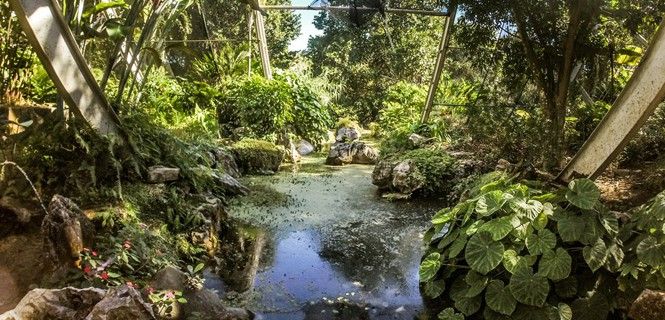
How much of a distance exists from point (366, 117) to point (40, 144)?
13.1m

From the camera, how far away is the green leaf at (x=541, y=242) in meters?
2.79

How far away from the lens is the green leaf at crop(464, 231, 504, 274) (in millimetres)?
2898

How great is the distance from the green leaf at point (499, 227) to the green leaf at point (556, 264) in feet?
0.90

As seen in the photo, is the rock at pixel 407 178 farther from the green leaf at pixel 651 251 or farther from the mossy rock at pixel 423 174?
the green leaf at pixel 651 251

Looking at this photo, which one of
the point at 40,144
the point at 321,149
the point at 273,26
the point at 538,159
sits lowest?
the point at 321,149

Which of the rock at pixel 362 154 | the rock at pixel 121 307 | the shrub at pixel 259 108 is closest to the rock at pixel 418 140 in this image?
the rock at pixel 362 154

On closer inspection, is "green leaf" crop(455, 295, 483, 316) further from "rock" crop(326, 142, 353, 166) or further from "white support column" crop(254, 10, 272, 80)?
"white support column" crop(254, 10, 272, 80)

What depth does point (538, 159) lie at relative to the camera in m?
5.62

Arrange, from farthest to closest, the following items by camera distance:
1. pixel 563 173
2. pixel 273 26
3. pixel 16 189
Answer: pixel 273 26, pixel 563 173, pixel 16 189

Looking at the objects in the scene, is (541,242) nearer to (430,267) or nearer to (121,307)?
(430,267)

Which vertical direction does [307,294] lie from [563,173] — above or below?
below

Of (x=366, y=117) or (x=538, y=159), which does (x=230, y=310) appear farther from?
(x=366, y=117)

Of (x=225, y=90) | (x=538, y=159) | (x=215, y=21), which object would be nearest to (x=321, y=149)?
(x=225, y=90)

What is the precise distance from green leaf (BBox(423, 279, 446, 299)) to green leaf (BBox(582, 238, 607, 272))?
3.33 ft
